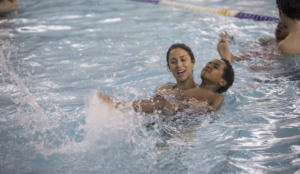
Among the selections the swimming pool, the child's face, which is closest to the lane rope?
the swimming pool

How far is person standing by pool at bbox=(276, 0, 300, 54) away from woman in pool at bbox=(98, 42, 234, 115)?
129 centimetres

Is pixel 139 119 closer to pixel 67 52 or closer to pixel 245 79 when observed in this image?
pixel 245 79

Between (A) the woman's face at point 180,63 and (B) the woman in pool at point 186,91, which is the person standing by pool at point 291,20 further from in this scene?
(A) the woman's face at point 180,63

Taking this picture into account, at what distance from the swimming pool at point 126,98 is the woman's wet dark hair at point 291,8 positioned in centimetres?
66

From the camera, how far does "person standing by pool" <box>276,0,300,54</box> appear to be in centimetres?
424

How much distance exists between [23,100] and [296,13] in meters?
3.59

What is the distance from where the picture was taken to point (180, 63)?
11.9 feet

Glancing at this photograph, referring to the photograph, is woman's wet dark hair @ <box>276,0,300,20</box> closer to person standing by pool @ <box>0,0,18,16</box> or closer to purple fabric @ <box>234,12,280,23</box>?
purple fabric @ <box>234,12,280,23</box>

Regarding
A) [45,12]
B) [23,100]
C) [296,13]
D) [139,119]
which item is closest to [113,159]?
[139,119]

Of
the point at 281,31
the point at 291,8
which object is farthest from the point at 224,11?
the point at 291,8

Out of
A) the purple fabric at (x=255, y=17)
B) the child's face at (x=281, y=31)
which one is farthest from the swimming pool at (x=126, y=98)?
the child's face at (x=281, y=31)

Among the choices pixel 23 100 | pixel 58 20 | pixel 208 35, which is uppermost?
pixel 58 20

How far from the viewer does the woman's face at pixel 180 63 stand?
11.9 ft

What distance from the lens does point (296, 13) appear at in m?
4.29
